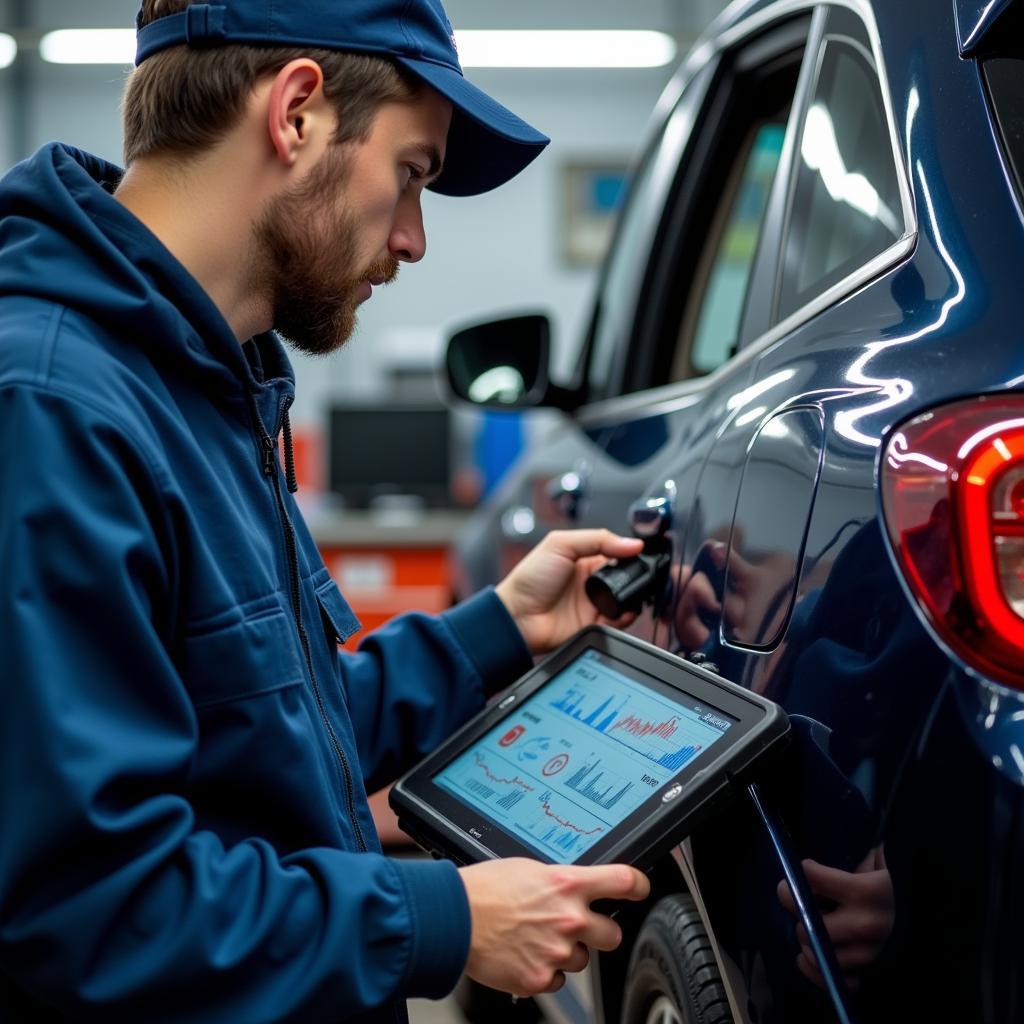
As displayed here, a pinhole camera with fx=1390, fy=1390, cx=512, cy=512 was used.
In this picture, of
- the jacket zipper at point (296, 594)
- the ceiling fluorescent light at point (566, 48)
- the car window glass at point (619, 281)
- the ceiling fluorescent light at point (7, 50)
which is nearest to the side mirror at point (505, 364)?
the car window glass at point (619, 281)

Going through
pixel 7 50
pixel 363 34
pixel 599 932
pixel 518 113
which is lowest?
pixel 599 932

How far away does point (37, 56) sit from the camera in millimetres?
9734

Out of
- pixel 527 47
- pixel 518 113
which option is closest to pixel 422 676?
pixel 527 47

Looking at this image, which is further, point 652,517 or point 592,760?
point 652,517

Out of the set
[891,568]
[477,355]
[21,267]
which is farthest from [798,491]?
[477,355]

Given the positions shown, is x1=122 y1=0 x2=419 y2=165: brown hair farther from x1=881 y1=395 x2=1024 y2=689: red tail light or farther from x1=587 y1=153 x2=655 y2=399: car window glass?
x1=587 y1=153 x2=655 y2=399: car window glass

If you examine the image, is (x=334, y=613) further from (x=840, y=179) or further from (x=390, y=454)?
(x=390, y=454)

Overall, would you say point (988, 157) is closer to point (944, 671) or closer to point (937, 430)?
point (937, 430)

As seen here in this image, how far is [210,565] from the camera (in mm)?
1089

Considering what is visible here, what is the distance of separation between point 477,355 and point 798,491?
1346mm

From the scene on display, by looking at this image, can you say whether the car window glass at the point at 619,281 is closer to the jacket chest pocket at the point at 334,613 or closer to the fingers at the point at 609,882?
the jacket chest pocket at the point at 334,613

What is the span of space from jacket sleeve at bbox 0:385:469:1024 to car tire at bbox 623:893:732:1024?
0.31 metres

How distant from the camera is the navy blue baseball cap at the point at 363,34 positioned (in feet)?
3.89

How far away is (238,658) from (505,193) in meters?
9.06
